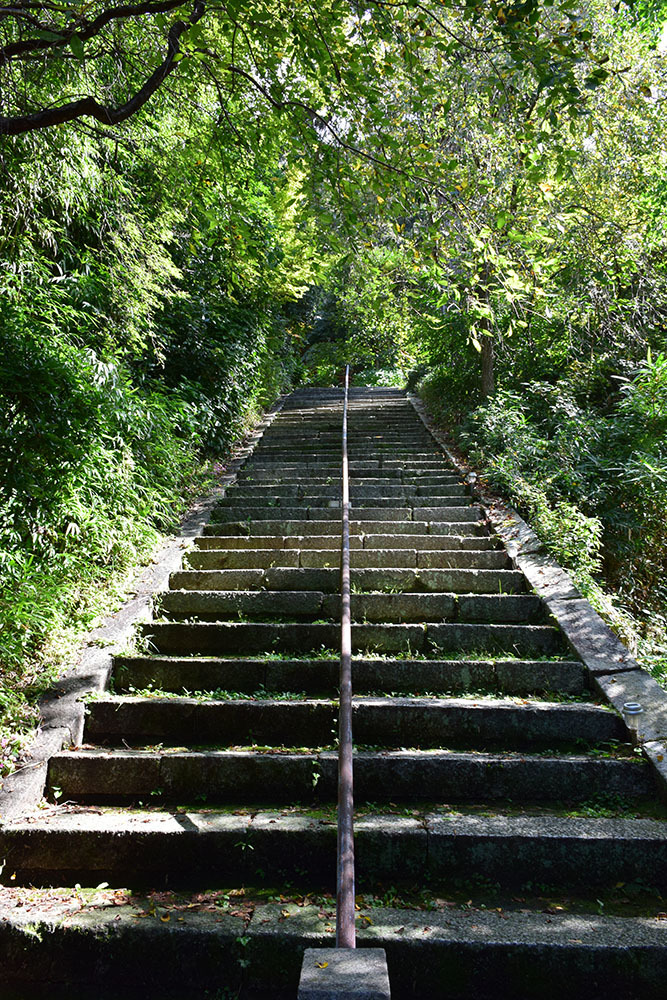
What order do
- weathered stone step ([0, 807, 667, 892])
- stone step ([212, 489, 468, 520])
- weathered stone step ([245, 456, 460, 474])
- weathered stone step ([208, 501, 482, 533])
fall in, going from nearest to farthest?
weathered stone step ([0, 807, 667, 892]), weathered stone step ([208, 501, 482, 533]), stone step ([212, 489, 468, 520]), weathered stone step ([245, 456, 460, 474])

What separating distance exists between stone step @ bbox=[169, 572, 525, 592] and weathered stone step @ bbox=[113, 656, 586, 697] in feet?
3.45

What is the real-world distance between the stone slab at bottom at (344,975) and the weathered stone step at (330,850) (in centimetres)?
129

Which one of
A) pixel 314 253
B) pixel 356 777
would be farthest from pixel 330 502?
pixel 356 777

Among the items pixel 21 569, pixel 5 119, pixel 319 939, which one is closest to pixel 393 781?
pixel 319 939

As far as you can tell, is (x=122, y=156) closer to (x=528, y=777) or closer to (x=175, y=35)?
(x=175, y=35)

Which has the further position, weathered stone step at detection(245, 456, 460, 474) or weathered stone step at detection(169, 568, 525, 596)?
weathered stone step at detection(245, 456, 460, 474)

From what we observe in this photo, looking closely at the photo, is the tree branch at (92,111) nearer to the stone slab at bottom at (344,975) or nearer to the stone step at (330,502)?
the stone step at (330,502)

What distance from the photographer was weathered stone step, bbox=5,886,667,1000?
2332 mm

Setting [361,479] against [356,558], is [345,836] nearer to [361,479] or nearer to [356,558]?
[356,558]

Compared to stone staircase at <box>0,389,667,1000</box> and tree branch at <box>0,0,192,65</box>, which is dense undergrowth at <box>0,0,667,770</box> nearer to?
tree branch at <box>0,0,192,65</box>

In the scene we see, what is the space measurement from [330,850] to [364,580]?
2.39 meters

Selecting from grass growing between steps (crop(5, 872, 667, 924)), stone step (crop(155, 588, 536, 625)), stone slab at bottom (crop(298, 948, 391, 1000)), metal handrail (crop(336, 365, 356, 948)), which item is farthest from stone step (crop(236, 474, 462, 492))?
stone slab at bottom (crop(298, 948, 391, 1000))

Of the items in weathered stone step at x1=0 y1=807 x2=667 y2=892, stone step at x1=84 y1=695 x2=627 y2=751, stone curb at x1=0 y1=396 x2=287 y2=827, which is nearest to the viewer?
weathered stone step at x1=0 y1=807 x2=667 y2=892

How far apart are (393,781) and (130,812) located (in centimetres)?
129
